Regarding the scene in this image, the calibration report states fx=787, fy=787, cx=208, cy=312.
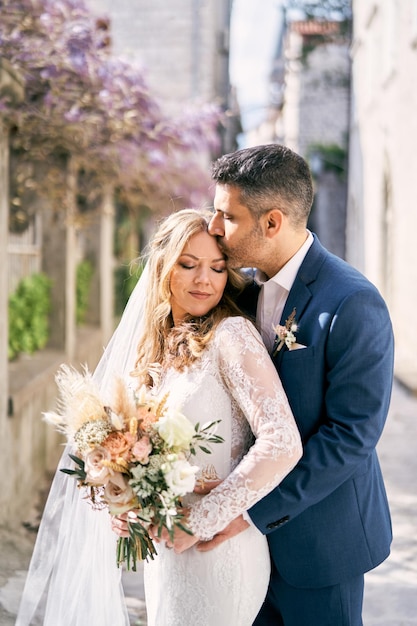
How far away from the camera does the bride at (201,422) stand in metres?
2.34

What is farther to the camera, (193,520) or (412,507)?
(412,507)

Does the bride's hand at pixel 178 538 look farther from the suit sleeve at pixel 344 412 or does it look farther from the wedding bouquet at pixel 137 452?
the suit sleeve at pixel 344 412

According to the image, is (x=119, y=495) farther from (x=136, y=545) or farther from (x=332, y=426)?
(x=332, y=426)

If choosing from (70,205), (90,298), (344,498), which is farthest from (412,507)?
(90,298)

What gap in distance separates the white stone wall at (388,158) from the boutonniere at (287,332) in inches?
309

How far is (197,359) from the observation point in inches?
101

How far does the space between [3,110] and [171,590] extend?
3.68m

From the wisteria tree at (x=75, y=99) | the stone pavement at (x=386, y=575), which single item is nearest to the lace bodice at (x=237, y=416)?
the stone pavement at (x=386, y=575)

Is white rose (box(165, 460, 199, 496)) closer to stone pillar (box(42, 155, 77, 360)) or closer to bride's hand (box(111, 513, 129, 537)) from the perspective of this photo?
bride's hand (box(111, 513, 129, 537))

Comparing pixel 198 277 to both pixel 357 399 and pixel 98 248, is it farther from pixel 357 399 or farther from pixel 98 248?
pixel 98 248

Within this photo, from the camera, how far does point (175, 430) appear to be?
2.22 m

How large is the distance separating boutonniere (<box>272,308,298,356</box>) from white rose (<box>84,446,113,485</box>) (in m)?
0.66

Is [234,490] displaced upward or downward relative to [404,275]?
upward

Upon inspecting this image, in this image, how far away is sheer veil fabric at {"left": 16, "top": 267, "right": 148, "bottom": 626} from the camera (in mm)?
2947
